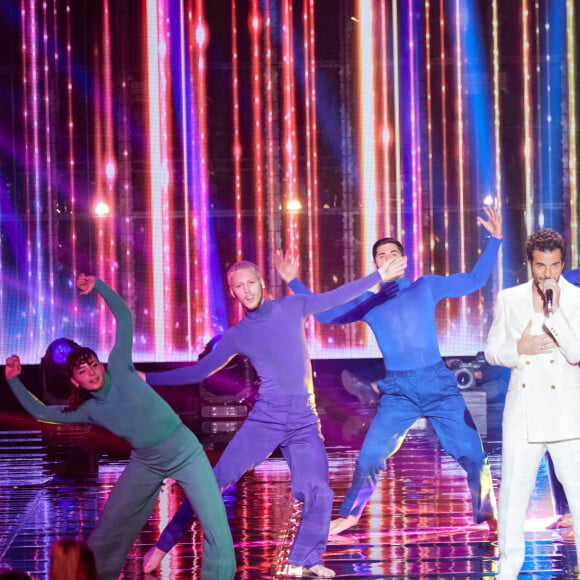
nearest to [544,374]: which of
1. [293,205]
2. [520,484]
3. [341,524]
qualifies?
[520,484]

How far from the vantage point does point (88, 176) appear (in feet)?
45.9

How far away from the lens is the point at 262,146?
13867 millimetres

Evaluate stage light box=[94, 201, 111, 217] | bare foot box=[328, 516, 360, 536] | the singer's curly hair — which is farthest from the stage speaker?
the singer's curly hair

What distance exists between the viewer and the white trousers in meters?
4.02

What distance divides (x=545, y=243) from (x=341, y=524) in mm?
2079

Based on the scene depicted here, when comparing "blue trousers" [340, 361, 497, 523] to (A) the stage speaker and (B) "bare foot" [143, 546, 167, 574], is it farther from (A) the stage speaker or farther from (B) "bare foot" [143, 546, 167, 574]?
(A) the stage speaker

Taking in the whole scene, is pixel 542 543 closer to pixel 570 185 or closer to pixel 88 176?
pixel 570 185

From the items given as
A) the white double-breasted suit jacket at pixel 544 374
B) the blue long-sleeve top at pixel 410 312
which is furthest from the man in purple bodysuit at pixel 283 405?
the white double-breasted suit jacket at pixel 544 374

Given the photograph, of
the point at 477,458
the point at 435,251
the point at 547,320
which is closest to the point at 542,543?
the point at 477,458

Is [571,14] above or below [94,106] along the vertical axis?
above

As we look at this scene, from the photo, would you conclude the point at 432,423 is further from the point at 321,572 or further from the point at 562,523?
the point at 321,572

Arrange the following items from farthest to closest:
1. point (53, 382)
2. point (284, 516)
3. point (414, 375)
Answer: point (53, 382) → point (284, 516) → point (414, 375)

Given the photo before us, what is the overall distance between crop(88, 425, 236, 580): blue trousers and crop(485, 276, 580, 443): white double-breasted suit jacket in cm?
114

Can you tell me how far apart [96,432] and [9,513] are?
4.29 metres
